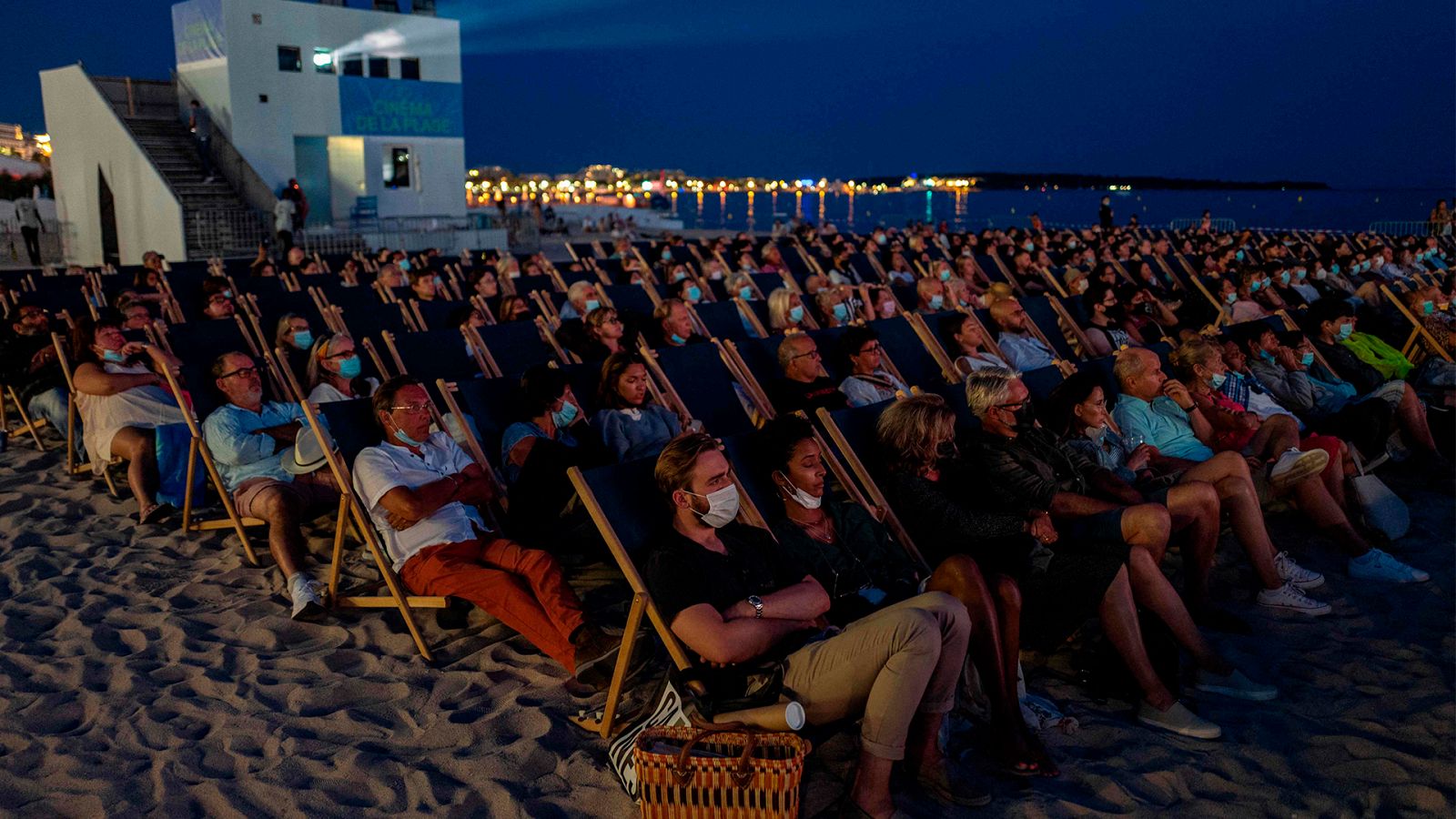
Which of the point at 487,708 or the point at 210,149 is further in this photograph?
the point at 210,149

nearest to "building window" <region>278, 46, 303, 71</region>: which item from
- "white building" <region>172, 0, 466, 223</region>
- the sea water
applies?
"white building" <region>172, 0, 466, 223</region>

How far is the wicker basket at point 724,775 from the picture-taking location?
2383mm

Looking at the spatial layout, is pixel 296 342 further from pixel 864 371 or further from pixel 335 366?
pixel 864 371

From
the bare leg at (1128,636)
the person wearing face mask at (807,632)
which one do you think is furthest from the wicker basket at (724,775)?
the bare leg at (1128,636)

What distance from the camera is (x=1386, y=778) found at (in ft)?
9.33

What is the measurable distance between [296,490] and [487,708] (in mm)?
1538

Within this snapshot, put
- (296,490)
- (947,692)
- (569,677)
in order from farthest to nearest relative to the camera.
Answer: (296,490) < (569,677) < (947,692)

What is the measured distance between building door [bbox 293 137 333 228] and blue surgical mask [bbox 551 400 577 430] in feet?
63.4

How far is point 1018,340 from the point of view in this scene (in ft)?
21.2

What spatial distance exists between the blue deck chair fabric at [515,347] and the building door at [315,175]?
17562mm

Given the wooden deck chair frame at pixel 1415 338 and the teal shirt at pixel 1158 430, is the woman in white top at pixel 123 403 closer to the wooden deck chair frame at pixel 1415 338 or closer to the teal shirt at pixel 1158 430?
the teal shirt at pixel 1158 430

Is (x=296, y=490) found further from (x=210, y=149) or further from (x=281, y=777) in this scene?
(x=210, y=149)

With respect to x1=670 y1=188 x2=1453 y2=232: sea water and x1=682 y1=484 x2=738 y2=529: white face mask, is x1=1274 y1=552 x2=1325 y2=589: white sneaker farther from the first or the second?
x1=670 y1=188 x2=1453 y2=232: sea water

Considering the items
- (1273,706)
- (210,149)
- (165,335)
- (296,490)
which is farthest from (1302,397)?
(210,149)
